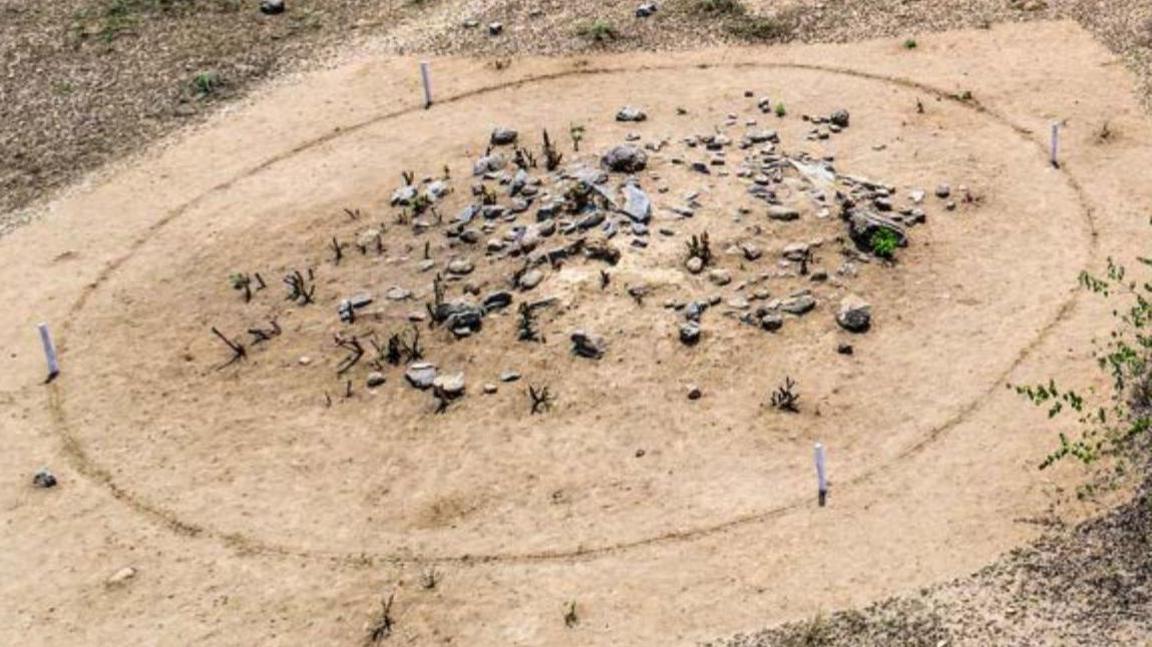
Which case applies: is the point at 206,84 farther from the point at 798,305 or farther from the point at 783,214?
the point at 798,305

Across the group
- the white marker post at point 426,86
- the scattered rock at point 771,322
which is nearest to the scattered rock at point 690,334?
the scattered rock at point 771,322

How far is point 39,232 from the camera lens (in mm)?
31234

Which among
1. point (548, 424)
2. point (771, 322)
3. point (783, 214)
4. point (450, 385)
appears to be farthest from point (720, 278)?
point (450, 385)

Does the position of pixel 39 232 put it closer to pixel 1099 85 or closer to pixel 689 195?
pixel 689 195

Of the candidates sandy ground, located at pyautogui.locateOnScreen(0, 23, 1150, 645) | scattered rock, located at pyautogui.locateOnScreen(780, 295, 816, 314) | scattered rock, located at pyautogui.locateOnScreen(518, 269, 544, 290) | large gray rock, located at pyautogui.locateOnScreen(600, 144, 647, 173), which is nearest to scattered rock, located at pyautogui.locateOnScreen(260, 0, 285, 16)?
sandy ground, located at pyautogui.locateOnScreen(0, 23, 1150, 645)


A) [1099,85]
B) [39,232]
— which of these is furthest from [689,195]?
[39,232]

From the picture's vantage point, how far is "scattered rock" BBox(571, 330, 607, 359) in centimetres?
2455

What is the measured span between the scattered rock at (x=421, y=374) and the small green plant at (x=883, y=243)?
838 centimetres

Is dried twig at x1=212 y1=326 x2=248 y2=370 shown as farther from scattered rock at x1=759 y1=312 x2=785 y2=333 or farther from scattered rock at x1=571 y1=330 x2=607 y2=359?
scattered rock at x1=759 y1=312 x2=785 y2=333

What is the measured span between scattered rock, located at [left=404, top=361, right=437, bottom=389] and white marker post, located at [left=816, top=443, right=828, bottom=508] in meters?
6.92

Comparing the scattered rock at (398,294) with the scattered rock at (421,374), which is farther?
the scattered rock at (398,294)

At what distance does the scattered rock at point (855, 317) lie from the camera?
81.2 ft

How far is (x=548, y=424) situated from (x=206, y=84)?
17577mm

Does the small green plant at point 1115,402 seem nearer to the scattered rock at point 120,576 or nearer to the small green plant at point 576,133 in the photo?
the small green plant at point 576,133
